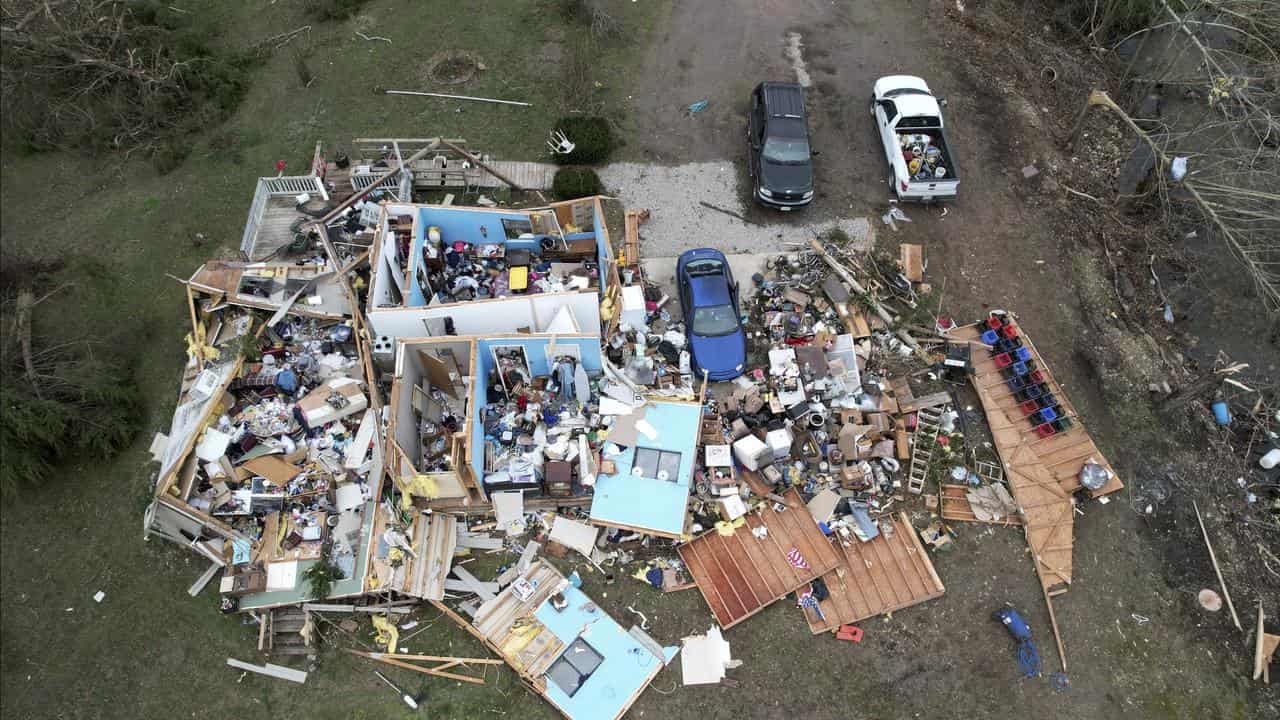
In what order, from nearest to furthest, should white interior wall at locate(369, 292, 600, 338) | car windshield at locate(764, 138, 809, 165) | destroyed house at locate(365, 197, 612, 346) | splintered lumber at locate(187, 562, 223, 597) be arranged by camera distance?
splintered lumber at locate(187, 562, 223, 597), white interior wall at locate(369, 292, 600, 338), destroyed house at locate(365, 197, 612, 346), car windshield at locate(764, 138, 809, 165)

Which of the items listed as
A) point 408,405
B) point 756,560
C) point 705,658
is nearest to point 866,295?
point 756,560

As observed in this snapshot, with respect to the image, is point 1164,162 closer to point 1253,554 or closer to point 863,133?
point 863,133

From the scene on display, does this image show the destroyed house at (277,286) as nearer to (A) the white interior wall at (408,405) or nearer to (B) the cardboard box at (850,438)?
(A) the white interior wall at (408,405)

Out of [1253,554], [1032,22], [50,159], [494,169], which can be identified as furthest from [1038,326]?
[50,159]

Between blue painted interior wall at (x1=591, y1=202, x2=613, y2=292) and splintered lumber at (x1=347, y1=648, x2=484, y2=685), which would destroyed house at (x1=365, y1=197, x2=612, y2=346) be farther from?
splintered lumber at (x1=347, y1=648, x2=484, y2=685)

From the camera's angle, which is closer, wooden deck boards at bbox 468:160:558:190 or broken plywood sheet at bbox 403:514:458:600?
broken plywood sheet at bbox 403:514:458:600

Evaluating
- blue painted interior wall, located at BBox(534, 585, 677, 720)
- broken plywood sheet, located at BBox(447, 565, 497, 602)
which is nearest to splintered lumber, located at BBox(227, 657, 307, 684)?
broken plywood sheet, located at BBox(447, 565, 497, 602)

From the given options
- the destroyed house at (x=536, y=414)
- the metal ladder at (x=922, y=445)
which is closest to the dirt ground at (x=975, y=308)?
the metal ladder at (x=922, y=445)
